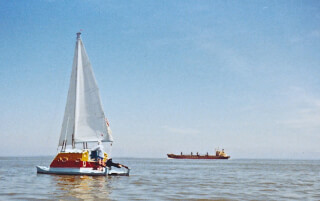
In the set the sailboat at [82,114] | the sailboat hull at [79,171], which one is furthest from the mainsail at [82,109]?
the sailboat hull at [79,171]

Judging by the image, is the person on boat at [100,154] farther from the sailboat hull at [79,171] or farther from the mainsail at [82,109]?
the mainsail at [82,109]

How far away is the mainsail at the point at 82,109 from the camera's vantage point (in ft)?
104

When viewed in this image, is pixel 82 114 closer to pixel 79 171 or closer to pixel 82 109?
pixel 82 109

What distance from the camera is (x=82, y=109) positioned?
1273 inches

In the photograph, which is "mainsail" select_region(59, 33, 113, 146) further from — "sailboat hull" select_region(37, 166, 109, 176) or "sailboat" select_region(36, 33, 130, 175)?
"sailboat hull" select_region(37, 166, 109, 176)

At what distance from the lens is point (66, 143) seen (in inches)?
1240

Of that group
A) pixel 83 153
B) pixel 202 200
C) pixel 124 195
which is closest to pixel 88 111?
pixel 83 153

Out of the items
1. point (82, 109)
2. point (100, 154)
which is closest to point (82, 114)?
point (82, 109)

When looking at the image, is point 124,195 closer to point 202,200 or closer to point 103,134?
point 202,200

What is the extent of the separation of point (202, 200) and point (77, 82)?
1938cm

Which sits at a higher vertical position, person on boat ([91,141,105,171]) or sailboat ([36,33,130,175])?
sailboat ([36,33,130,175])

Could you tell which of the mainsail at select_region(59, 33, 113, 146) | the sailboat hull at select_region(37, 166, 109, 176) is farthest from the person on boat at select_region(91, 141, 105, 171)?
the mainsail at select_region(59, 33, 113, 146)

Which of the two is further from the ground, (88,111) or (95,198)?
(88,111)

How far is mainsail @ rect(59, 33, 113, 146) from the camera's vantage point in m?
31.6
